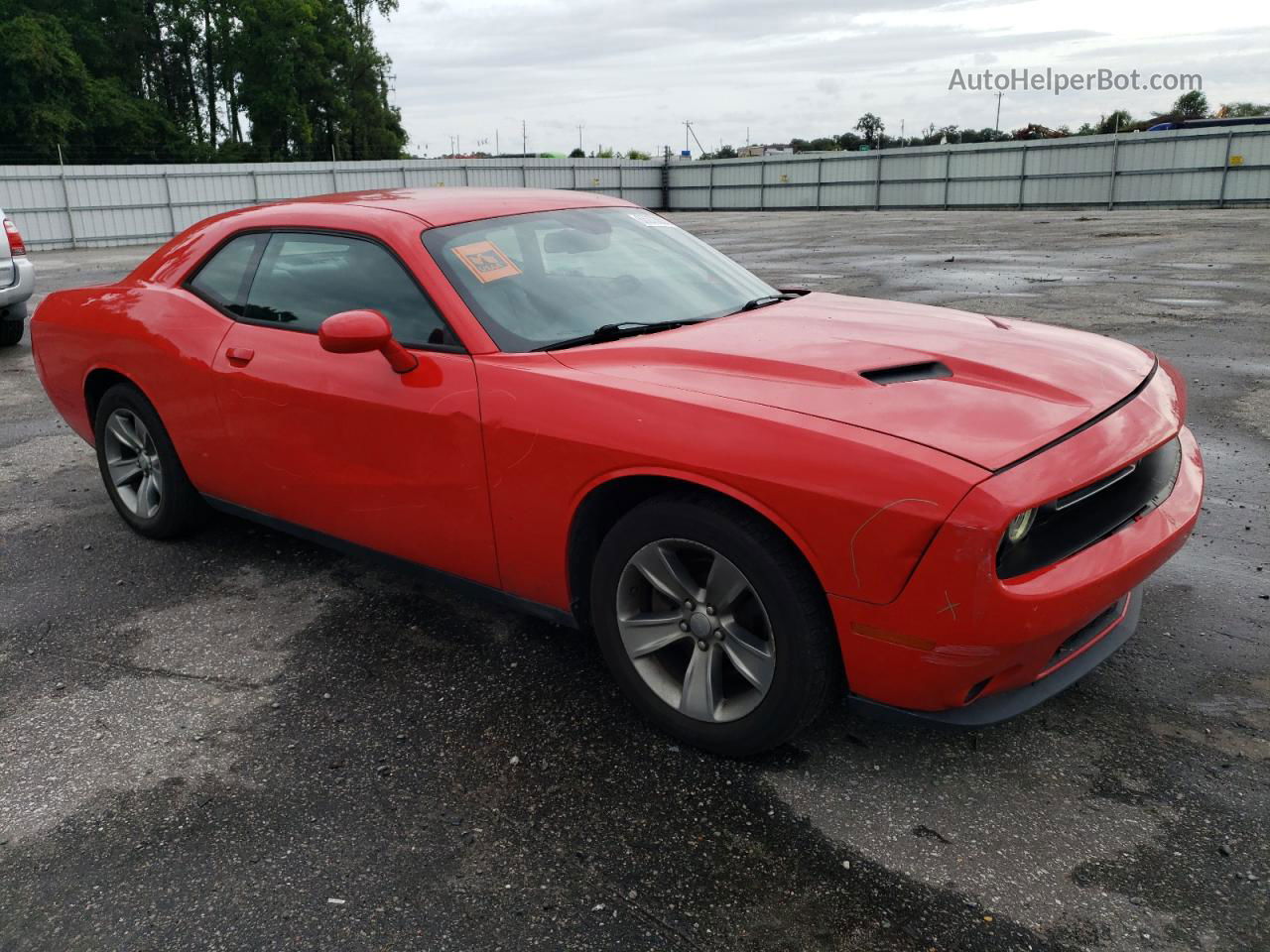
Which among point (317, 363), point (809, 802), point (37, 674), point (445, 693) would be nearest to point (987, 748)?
point (809, 802)

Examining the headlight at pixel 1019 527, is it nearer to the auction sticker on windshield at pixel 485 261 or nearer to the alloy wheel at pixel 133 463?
the auction sticker on windshield at pixel 485 261

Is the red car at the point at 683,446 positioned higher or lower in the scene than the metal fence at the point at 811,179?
lower

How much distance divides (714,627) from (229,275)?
2.60 metres

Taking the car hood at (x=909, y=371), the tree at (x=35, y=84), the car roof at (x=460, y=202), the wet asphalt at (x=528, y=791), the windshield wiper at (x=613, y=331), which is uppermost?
the tree at (x=35, y=84)

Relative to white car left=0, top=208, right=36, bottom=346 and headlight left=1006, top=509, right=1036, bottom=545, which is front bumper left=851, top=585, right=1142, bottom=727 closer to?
headlight left=1006, top=509, right=1036, bottom=545

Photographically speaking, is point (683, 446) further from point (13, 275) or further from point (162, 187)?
point (162, 187)

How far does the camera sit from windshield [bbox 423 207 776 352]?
320cm

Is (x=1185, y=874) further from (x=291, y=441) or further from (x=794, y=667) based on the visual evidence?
(x=291, y=441)

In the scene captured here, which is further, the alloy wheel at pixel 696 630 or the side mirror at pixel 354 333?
the side mirror at pixel 354 333

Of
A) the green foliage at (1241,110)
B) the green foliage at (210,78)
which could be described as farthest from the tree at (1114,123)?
the green foliage at (210,78)

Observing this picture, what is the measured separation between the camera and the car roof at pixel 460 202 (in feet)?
11.7

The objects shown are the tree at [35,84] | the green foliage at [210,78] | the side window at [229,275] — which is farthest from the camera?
the green foliage at [210,78]

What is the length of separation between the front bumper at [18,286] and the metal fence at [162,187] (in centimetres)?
1697

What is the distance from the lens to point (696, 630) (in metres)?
2.70
